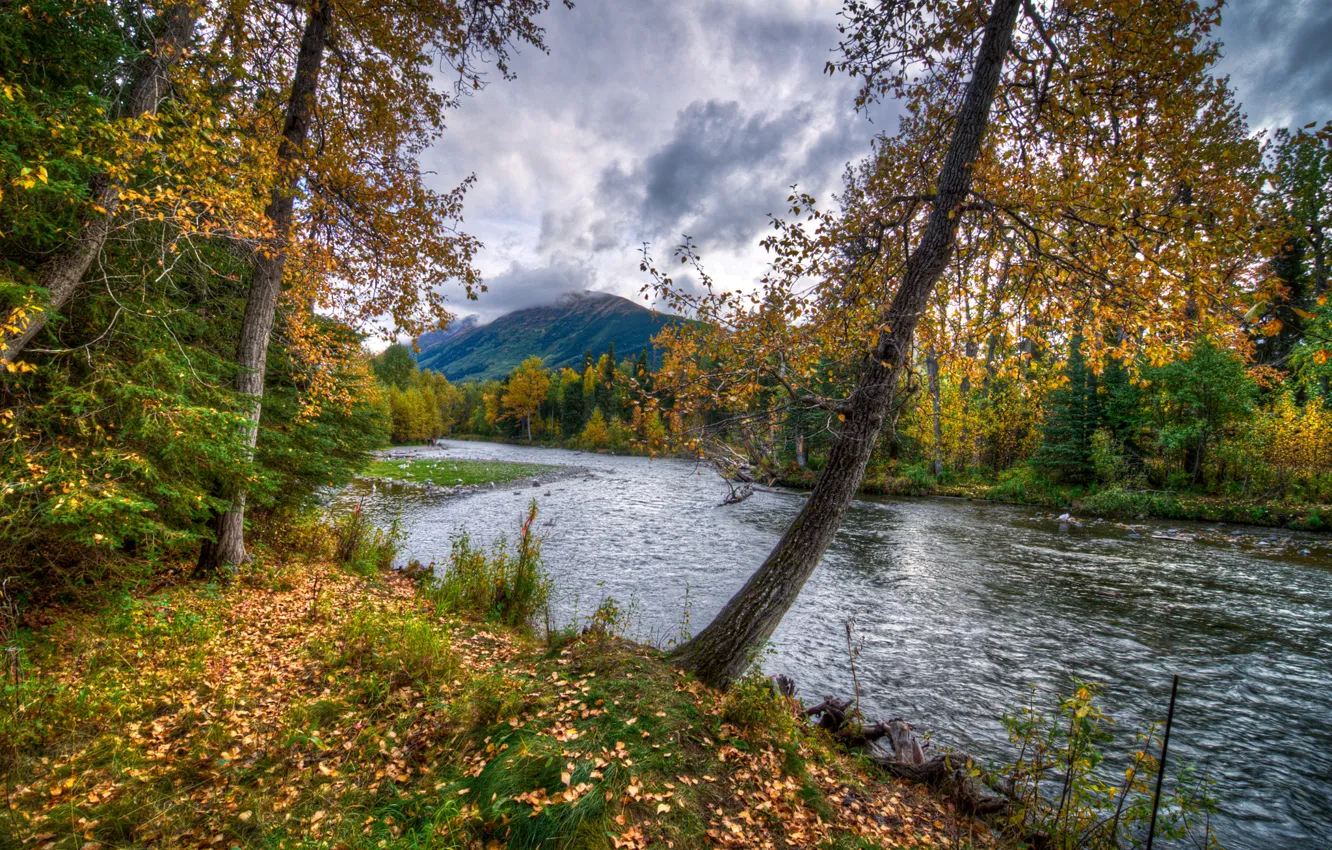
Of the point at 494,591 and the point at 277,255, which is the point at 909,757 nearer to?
the point at 494,591

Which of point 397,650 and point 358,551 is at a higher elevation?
point 397,650

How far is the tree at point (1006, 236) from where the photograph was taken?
3.99 m

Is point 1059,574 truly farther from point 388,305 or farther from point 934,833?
point 388,305

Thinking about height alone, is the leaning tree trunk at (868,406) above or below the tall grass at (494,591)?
above

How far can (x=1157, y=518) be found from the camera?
787 inches

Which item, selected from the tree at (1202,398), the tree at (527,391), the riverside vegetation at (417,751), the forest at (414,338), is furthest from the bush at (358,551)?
the tree at (527,391)

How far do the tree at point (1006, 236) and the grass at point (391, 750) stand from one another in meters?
1.22

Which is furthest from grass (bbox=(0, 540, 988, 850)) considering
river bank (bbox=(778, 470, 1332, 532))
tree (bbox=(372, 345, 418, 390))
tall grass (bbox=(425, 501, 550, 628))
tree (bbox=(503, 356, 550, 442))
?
tree (bbox=(503, 356, 550, 442))

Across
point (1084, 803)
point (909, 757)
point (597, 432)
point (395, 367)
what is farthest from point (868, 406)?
point (395, 367)

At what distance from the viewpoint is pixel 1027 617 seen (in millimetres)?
9680

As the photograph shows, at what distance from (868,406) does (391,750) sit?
4.92m

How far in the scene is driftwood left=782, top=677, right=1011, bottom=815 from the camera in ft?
14.3

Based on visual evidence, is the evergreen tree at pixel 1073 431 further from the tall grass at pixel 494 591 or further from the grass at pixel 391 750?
the tall grass at pixel 494 591

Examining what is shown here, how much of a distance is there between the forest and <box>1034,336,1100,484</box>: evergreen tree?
23.9m
